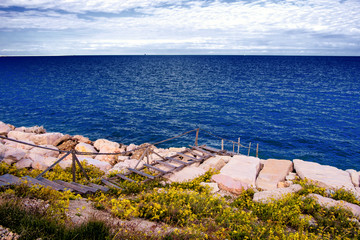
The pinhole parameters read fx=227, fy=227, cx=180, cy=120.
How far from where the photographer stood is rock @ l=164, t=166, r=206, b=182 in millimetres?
10984

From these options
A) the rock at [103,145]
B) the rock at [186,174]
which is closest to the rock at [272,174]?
the rock at [186,174]

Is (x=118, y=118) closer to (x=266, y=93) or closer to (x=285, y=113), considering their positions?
(x=285, y=113)

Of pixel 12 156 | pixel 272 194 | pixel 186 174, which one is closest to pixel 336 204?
pixel 272 194

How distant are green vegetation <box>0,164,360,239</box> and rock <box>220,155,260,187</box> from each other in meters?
1.12

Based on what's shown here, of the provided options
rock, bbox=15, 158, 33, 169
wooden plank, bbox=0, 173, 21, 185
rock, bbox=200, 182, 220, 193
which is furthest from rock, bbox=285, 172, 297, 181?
rock, bbox=15, 158, 33, 169

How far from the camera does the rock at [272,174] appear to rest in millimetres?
10992

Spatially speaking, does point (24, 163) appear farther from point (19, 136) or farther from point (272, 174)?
point (272, 174)

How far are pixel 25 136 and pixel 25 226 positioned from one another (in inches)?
788

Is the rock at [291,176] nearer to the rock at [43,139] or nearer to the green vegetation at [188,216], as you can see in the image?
the green vegetation at [188,216]

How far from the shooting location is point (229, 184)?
10398 mm

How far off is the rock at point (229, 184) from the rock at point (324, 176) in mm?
3465

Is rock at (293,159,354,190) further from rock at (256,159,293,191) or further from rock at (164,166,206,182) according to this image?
rock at (164,166,206,182)

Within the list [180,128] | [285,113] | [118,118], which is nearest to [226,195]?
[180,128]

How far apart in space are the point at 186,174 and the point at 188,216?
454 centimetres
